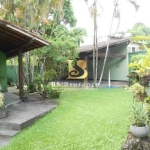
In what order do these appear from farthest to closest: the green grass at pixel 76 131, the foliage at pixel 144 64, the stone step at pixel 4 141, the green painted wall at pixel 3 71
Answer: the green painted wall at pixel 3 71, the stone step at pixel 4 141, the green grass at pixel 76 131, the foliage at pixel 144 64

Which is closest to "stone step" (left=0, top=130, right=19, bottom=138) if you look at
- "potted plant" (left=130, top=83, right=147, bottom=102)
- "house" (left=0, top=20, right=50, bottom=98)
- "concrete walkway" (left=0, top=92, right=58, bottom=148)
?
"concrete walkway" (left=0, top=92, right=58, bottom=148)

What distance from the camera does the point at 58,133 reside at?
14.7ft

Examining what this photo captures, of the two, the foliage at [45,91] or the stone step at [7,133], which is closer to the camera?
the stone step at [7,133]

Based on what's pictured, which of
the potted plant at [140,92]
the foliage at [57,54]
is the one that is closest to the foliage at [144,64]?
the potted plant at [140,92]

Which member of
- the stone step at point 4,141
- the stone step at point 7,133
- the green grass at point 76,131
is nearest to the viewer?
the green grass at point 76,131

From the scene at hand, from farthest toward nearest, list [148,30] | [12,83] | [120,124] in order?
[148,30]
[12,83]
[120,124]

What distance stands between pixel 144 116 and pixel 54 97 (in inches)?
215

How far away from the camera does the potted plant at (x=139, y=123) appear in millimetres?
3515

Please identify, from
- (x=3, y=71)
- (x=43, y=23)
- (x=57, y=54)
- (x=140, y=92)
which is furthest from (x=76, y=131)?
(x=3, y=71)

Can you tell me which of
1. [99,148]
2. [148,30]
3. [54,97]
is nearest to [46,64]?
[54,97]

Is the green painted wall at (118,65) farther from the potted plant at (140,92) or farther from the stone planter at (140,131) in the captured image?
the stone planter at (140,131)

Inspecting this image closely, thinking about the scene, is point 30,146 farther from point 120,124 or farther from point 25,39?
point 25,39

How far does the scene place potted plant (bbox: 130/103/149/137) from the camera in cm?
351

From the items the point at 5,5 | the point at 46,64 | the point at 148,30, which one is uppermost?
the point at 148,30
